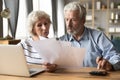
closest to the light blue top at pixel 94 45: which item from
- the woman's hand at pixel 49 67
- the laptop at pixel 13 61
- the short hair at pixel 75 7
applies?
the short hair at pixel 75 7

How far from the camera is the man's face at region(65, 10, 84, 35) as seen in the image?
6.80 feet

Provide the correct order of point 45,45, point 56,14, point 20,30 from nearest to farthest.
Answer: point 45,45 → point 20,30 → point 56,14

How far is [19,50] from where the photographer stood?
1.42 meters

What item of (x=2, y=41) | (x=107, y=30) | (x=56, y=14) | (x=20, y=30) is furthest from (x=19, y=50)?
(x=107, y=30)

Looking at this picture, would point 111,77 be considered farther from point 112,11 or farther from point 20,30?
point 112,11

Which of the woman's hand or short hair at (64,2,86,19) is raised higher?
short hair at (64,2,86,19)

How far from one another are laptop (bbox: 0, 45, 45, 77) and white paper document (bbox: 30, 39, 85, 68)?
0.50 feet

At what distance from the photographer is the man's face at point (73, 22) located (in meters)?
2.07

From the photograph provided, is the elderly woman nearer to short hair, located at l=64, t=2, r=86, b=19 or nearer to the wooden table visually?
short hair, located at l=64, t=2, r=86, b=19

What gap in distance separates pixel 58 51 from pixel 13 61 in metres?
0.30

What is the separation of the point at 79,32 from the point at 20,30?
329 centimetres

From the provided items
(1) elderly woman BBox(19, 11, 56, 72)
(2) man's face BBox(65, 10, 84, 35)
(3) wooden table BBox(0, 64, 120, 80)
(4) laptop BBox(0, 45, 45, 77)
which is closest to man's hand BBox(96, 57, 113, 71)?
(3) wooden table BBox(0, 64, 120, 80)

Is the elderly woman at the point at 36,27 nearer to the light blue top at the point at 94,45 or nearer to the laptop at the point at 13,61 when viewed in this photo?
the light blue top at the point at 94,45

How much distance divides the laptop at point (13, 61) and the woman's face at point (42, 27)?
751 millimetres
